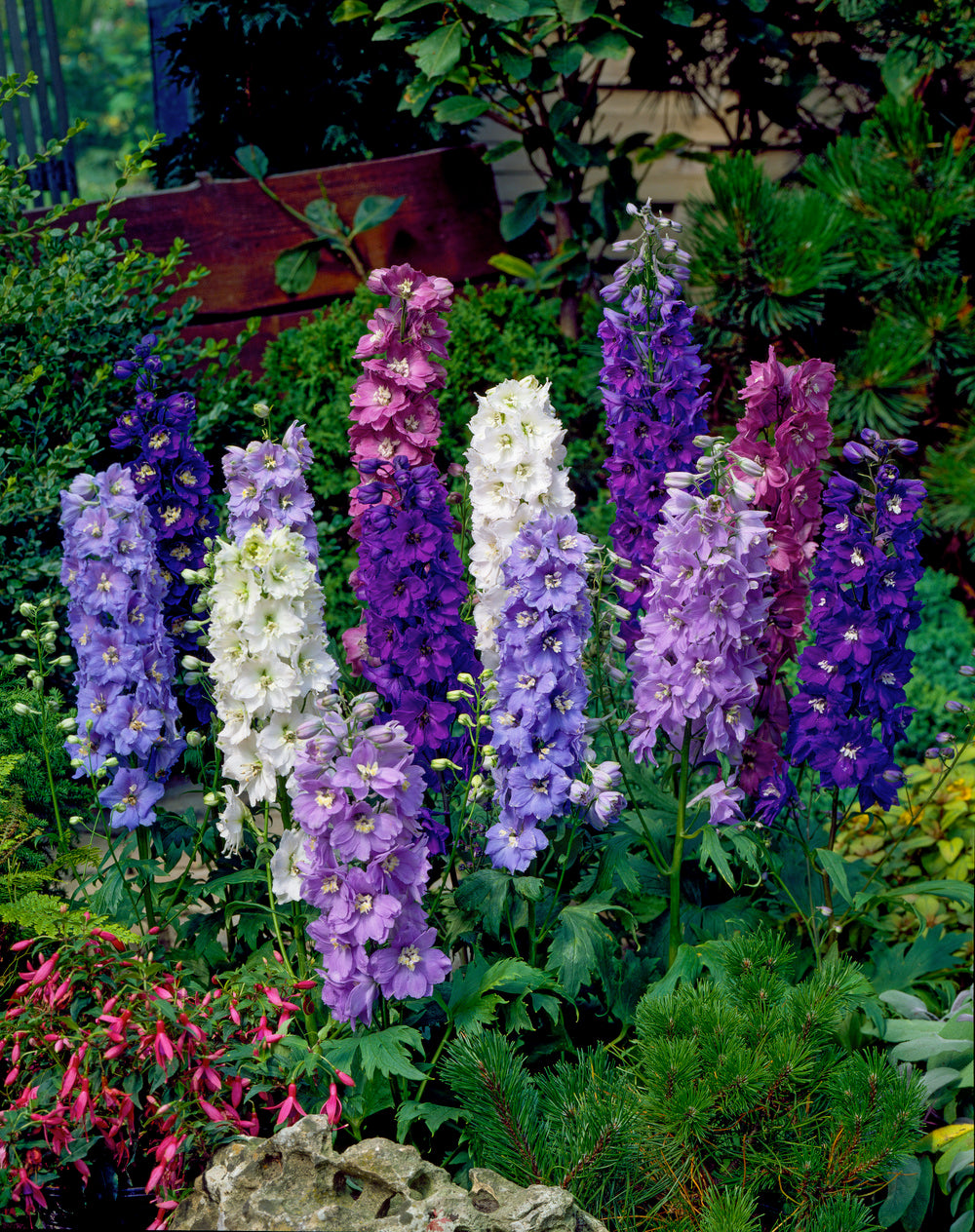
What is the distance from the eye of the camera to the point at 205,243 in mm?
4902

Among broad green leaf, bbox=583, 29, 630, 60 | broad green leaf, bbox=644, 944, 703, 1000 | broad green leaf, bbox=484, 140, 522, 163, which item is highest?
broad green leaf, bbox=583, 29, 630, 60

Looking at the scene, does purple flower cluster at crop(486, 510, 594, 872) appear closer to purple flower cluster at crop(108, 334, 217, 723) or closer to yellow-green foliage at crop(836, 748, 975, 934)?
purple flower cluster at crop(108, 334, 217, 723)

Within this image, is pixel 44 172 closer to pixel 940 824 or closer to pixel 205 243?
pixel 205 243

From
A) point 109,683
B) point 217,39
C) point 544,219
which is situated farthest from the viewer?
point 544,219

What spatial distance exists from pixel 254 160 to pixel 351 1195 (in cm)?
416

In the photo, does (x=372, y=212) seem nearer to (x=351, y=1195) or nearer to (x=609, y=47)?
(x=609, y=47)

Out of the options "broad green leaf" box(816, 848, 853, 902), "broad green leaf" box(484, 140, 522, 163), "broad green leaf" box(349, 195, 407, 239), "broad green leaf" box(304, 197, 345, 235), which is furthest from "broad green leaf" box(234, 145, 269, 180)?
"broad green leaf" box(816, 848, 853, 902)

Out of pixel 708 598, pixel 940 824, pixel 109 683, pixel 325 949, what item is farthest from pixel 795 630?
pixel 109 683

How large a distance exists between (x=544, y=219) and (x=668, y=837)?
3877mm

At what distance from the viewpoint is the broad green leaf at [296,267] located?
194 inches

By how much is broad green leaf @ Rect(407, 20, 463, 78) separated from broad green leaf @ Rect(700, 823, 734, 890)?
314 cm

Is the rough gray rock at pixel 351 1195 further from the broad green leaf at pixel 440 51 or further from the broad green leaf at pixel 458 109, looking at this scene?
the broad green leaf at pixel 458 109

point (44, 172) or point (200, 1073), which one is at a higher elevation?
point (44, 172)

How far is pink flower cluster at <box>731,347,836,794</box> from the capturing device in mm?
2564
